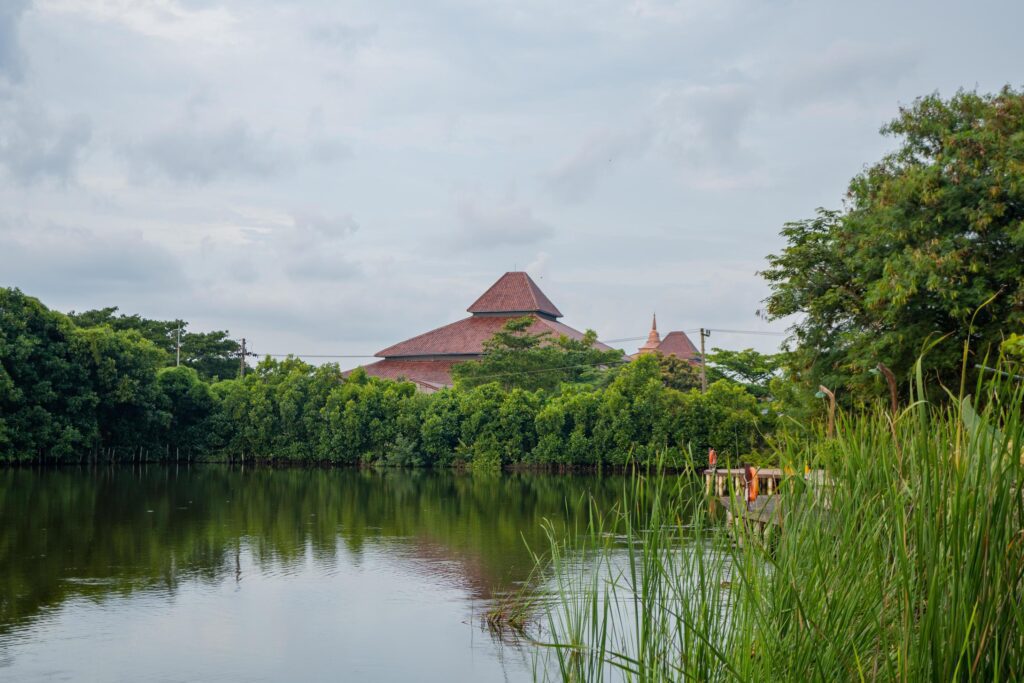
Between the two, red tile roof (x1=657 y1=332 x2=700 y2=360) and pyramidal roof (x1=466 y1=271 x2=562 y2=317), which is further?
red tile roof (x1=657 y1=332 x2=700 y2=360)

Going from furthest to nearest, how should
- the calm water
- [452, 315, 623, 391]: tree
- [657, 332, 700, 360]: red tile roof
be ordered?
[657, 332, 700, 360]: red tile roof → [452, 315, 623, 391]: tree → the calm water

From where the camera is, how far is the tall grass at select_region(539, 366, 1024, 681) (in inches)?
101

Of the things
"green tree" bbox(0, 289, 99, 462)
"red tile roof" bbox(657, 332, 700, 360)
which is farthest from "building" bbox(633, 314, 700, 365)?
"green tree" bbox(0, 289, 99, 462)

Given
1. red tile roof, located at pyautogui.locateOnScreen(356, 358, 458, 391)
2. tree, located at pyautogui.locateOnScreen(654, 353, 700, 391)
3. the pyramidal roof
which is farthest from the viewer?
the pyramidal roof

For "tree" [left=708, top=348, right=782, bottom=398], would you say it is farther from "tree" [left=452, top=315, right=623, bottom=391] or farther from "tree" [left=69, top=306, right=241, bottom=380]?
"tree" [left=69, top=306, right=241, bottom=380]

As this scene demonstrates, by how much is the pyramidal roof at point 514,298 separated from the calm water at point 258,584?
104ft

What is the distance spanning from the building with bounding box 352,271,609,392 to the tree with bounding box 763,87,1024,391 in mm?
30204

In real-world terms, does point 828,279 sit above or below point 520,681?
above

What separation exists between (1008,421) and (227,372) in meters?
49.8

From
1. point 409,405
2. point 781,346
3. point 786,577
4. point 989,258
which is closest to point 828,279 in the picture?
point 781,346

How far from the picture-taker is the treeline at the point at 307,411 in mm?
32219

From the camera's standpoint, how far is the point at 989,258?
16.8 meters

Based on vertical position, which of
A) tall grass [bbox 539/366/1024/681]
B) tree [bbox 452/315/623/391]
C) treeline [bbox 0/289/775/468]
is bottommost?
tall grass [bbox 539/366/1024/681]

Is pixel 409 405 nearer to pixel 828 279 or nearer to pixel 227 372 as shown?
pixel 227 372
